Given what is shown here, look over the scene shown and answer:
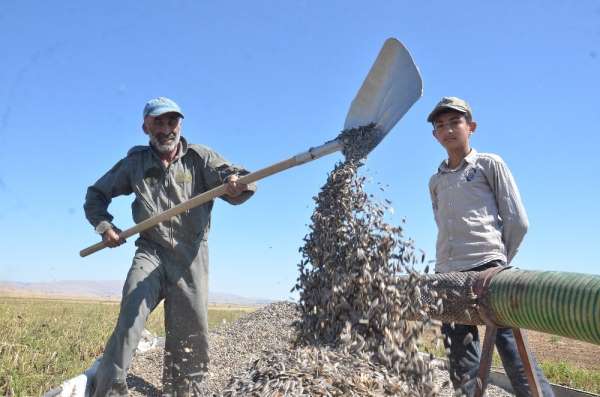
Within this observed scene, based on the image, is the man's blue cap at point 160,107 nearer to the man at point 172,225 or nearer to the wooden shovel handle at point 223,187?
the man at point 172,225

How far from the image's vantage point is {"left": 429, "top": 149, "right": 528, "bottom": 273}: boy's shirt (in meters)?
2.76

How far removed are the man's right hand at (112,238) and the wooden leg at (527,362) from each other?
2.53 metres

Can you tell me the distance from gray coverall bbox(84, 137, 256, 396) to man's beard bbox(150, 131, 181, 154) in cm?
6

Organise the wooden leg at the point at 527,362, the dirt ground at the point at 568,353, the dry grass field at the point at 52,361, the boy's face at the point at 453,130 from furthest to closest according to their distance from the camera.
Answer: the dirt ground at the point at 568,353, the dry grass field at the point at 52,361, the boy's face at the point at 453,130, the wooden leg at the point at 527,362

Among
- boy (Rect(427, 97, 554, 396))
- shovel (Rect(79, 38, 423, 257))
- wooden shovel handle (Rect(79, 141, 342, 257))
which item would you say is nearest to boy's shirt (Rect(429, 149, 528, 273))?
boy (Rect(427, 97, 554, 396))

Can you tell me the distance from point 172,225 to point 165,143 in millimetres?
573

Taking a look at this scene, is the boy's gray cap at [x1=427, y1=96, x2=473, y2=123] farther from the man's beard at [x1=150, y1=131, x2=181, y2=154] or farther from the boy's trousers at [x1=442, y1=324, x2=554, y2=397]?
the man's beard at [x1=150, y1=131, x2=181, y2=154]

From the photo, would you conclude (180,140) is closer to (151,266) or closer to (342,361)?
(151,266)

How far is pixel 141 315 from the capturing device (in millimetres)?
3221

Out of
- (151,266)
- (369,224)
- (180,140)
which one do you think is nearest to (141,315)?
(151,266)

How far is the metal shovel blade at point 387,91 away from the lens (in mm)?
3531

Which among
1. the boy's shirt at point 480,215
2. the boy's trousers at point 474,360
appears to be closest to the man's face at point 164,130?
the boy's shirt at point 480,215

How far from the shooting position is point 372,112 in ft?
12.1

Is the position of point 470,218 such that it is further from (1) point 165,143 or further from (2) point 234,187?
(1) point 165,143
